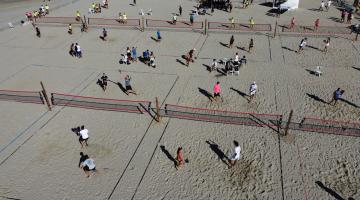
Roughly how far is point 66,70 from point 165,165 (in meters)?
14.3

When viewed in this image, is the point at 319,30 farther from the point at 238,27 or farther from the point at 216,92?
the point at 216,92

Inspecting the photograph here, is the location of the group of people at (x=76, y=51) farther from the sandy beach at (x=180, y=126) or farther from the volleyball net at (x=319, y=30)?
the volleyball net at (x=319, y=30)

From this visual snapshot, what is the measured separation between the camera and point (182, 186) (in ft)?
45.6

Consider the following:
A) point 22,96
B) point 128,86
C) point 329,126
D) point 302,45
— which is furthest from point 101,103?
point 302,45

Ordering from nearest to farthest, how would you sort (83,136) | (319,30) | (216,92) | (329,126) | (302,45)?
(83,136) → (329,126) → (216,92) → (302,45) → (319,30)

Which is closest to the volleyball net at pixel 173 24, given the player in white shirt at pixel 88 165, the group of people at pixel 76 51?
the group of people at pixel 76 51

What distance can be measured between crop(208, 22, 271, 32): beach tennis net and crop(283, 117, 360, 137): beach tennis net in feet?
55.8

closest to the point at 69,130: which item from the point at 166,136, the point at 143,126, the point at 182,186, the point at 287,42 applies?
the point at 143,126

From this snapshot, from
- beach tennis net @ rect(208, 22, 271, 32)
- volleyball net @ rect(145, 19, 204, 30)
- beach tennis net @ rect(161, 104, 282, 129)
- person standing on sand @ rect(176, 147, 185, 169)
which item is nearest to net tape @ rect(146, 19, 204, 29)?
volleyball net @ rect(145, 19, 204, 30)

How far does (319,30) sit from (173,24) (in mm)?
15864

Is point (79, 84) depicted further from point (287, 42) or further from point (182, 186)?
point (287, 42)

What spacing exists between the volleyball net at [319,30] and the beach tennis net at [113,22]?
16.9m

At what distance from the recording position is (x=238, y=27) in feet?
108

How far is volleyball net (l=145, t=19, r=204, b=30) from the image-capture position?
33500 mm
